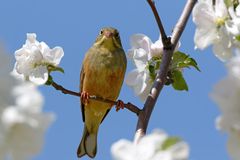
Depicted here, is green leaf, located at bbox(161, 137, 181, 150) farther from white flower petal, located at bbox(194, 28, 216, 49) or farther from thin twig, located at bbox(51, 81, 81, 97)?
thin twig, located at bbox(51, 81, 81, 97)

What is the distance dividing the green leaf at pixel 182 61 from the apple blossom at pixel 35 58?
0.82 meters

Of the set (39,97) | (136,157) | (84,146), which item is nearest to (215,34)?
(136,157)

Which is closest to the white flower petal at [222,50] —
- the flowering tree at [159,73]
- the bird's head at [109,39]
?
the flowering tree at [159,73]

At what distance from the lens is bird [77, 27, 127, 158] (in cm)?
535

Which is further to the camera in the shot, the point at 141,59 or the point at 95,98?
the point at 141,59

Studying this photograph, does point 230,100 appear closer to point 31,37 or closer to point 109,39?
point 31,37

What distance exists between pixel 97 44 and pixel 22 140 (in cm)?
464

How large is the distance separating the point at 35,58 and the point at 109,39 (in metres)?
2.40

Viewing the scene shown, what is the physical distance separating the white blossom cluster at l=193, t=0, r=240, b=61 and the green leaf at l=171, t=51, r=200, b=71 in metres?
0.65

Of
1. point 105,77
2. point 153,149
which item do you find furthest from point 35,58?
point 153,149

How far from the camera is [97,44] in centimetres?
592

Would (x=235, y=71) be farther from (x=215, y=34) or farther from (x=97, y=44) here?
(x=97, y=44)

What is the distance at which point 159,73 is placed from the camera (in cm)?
274

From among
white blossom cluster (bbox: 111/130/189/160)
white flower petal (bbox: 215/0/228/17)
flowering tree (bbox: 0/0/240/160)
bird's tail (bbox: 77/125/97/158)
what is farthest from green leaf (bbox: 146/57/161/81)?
bird's tail (bbox: 77/125/97/158)
